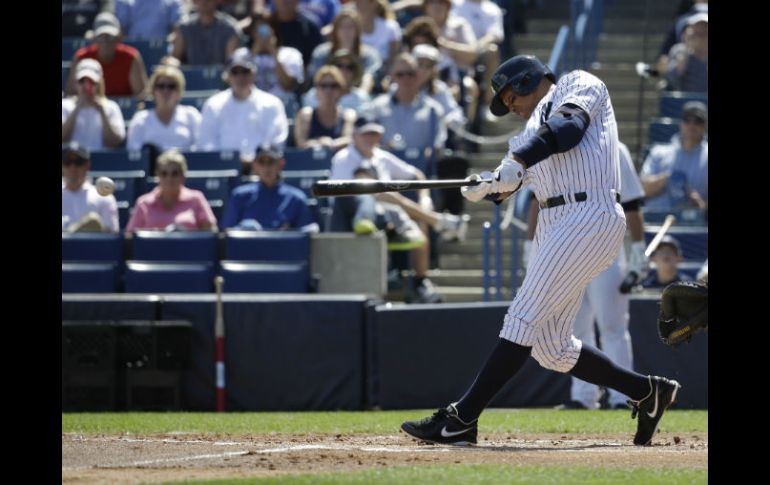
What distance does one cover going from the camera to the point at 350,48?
1515cm

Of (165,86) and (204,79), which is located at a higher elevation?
(204,79)

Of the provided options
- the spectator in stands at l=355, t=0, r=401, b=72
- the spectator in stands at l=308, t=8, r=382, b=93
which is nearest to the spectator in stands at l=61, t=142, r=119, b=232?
the spectator in stands at l=308, t=8, r=382, b=93

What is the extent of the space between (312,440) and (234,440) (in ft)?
1.35

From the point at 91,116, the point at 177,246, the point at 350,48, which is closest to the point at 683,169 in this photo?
the point at 350,48

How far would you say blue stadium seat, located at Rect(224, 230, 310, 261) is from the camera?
12.2 metres

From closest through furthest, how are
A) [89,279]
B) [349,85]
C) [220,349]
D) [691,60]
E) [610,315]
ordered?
1. [610,315]
2. [220,349]
3. [89,279]
4. [691,60]
5. [349,85]

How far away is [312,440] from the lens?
7684 millimetres

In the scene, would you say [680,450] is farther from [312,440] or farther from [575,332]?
[575,332]

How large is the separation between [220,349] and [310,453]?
4.32m

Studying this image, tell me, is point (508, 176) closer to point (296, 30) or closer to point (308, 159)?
point (308, 159)

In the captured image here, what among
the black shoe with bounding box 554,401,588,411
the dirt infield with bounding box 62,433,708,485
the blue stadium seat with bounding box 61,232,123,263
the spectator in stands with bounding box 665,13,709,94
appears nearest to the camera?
the dirt infield with bounding box 62,433,708,485

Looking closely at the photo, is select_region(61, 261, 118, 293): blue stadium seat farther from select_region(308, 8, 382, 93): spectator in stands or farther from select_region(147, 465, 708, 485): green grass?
select_region(147, 465, 708, 485): green grass

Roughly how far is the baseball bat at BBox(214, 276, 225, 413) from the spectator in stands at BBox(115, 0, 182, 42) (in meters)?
6.61
